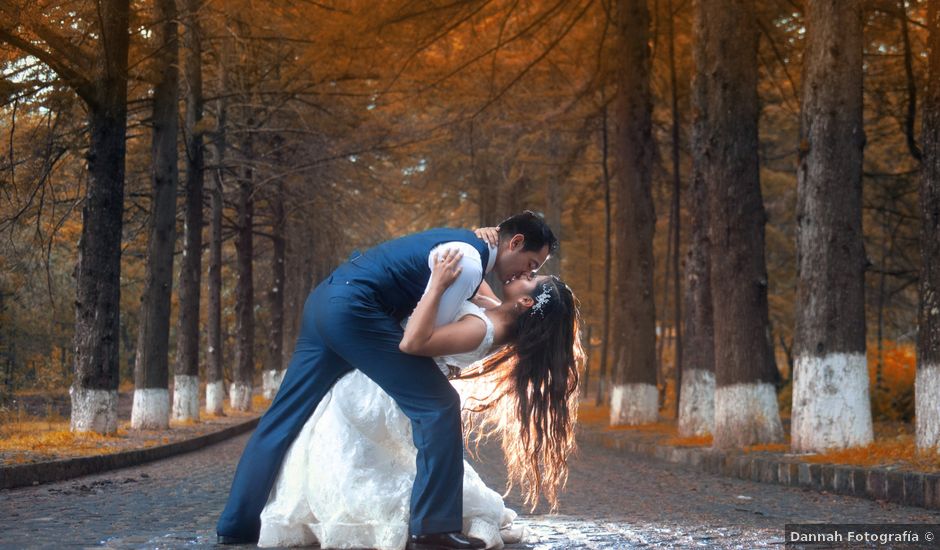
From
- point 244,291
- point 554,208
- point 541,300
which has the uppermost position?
point 554,208

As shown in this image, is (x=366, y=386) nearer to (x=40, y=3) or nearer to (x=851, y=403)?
(x=851, y=403)

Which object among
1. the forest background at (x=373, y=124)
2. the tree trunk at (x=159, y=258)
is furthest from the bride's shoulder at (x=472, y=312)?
the tree trunk at (x=159, y=258)

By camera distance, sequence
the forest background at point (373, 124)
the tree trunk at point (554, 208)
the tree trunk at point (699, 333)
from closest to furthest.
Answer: the forest background at point (373, 124) < the tree trunk at point (699, 333) < the tree trunk at point (554, 208)

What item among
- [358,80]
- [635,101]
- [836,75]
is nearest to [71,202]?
[358,80]

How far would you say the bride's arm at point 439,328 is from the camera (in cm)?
585

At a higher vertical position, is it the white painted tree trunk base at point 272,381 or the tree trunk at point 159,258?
the tree trunk at point 159,258

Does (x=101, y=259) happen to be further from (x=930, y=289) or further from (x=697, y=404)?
(x=930, y=289)

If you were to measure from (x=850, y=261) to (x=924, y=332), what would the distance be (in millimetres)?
1436

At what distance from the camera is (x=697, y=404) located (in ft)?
61.7

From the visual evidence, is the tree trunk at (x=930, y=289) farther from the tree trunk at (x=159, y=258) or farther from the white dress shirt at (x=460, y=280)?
the tree trunk at (x=159, y=258)

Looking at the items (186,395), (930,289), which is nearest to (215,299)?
(186,395)

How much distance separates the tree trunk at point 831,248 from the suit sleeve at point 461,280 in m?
8.13

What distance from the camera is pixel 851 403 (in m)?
13.0

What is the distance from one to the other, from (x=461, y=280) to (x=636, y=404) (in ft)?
54.9
